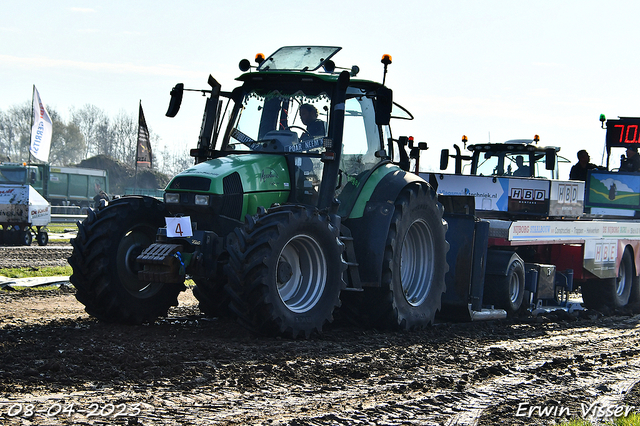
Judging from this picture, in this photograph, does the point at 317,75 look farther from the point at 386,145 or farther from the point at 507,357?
the point at 507,357

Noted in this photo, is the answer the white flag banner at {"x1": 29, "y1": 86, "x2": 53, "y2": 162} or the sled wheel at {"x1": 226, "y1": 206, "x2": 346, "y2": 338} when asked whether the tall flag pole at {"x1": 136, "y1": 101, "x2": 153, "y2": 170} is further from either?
the sled wheel at {"x1": 226, "y1": 206, "x2": 346, "y2": 338}

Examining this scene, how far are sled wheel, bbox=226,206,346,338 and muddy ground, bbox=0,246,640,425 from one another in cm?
25

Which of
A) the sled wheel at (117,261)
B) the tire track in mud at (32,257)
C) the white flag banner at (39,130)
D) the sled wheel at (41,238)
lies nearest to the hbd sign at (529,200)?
the sled wheel at (117,261)

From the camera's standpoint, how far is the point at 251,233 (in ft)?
22.8

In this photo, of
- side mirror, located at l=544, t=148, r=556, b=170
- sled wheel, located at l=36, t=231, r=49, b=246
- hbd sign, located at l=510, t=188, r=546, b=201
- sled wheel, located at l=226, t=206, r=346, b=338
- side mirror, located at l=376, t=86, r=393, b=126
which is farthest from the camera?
sled wheel, located at l=36, t=231, r=49, b=246

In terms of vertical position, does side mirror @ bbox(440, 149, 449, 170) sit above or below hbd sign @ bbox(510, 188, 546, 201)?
above

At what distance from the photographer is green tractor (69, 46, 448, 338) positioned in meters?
7.23

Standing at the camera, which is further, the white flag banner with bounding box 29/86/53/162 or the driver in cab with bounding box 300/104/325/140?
the white flag banner with bounding box 29/86/53/162

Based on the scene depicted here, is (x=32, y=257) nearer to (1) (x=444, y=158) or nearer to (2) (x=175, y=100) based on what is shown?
(1) (x=444, y=158)

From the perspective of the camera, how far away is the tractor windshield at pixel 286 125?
27.1ft

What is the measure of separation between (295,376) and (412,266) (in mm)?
3755

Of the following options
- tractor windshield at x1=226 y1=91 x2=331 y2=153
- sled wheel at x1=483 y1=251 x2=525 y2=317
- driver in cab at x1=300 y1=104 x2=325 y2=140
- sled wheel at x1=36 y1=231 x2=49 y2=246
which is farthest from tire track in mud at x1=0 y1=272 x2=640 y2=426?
sled wheel at x1=36 y1=231 x2=49 y2=246

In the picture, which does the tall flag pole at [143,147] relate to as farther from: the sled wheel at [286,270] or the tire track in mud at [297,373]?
the sled wheel at [286,270]

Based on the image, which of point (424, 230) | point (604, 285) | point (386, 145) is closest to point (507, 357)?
point (424, 230)
